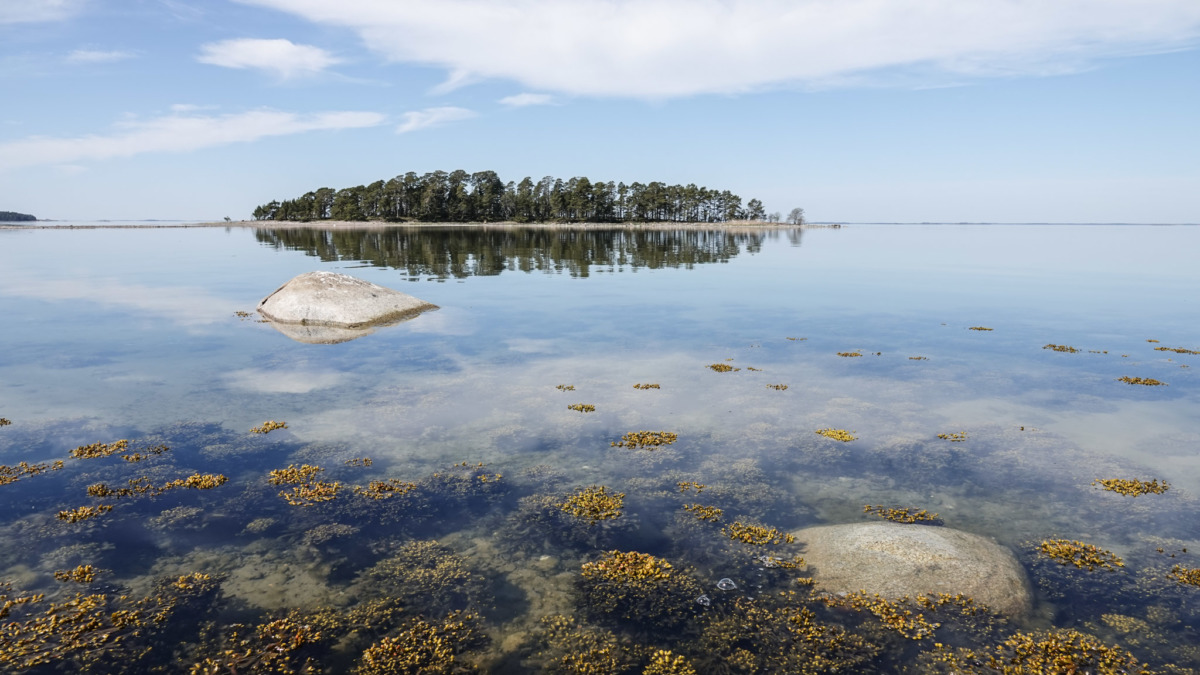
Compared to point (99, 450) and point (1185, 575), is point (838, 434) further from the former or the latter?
point (99, 450)

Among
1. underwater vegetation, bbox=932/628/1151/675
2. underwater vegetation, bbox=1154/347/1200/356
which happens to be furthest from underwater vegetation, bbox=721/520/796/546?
underwater vegetation, bbox=1154/347/1200/356

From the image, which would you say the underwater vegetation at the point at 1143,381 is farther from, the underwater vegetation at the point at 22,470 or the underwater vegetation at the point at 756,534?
A: the underwater vegetation at the point at 22,470

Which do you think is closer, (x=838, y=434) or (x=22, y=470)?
(x=22, y=470)

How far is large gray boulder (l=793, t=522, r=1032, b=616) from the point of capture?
9648 mm

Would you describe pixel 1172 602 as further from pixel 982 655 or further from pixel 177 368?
pixel 177 368

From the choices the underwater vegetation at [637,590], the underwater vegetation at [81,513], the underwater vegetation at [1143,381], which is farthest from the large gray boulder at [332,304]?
the underwater vegetation at [1143,381]

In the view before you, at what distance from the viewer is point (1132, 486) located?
13.3m

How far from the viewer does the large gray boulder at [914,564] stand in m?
9.65

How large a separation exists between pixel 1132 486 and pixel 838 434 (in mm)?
6083

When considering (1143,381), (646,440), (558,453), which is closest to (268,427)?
(558,453)

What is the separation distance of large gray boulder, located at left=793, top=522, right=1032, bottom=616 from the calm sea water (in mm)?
605

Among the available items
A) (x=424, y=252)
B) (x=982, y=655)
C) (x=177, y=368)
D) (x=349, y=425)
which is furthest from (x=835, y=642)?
(x=424, y=252)

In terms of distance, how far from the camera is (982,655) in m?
8.34

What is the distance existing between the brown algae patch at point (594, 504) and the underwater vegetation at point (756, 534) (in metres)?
2.22
